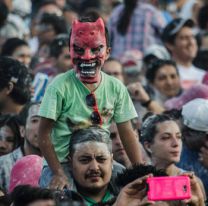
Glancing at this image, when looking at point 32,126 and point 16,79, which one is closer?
point 32,126

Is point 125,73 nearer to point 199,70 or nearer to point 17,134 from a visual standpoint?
point 199,70

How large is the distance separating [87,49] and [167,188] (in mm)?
1593

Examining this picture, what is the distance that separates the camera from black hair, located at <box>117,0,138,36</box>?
14.2m

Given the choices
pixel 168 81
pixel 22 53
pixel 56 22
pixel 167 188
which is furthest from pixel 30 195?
pixel 56 22

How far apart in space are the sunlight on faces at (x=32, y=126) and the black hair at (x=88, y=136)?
147 cm

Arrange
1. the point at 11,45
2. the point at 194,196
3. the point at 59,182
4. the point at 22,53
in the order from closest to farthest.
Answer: the point at 194,196
the point at 59,182
the point at 22,53
the point at 11,45

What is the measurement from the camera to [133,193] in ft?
25.1

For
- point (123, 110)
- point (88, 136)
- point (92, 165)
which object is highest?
point (123, 110)

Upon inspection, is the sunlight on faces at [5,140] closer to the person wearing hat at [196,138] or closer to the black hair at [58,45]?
the person wearing hat at [196,138]

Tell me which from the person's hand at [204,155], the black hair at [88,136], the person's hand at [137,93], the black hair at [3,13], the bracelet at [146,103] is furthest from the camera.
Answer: the black hair at [3,13]

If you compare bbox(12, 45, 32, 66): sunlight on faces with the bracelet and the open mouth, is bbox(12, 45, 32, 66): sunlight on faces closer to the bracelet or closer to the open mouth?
the bracelet

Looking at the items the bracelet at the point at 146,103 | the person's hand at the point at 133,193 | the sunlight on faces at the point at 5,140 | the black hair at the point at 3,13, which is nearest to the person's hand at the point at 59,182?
the person's hand at the point at 133,193

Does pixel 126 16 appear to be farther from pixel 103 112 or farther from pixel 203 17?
pixel 103 112

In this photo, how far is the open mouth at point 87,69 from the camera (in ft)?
27.5
